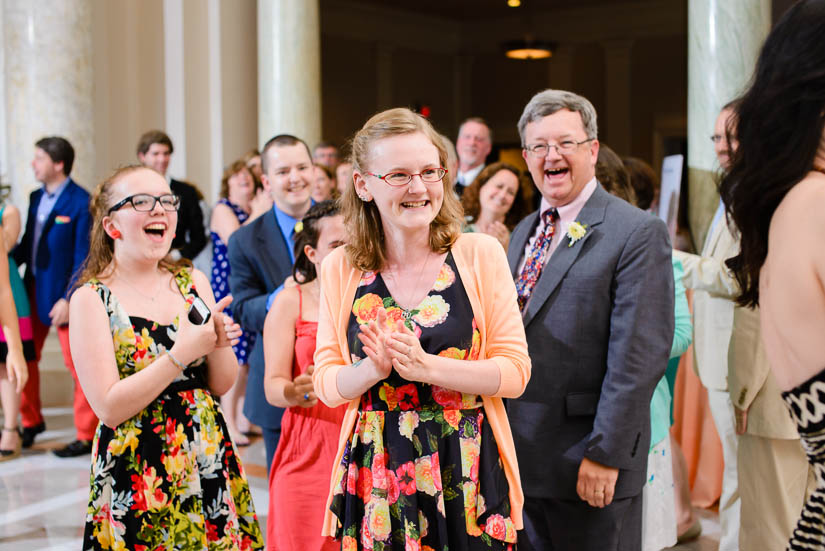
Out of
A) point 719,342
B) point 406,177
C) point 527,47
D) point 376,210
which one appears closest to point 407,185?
point 406,177

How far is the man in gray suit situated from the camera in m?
2.25

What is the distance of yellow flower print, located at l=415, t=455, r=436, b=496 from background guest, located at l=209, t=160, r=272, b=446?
3.71 m

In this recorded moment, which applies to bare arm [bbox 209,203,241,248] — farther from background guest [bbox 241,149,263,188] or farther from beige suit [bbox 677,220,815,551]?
beige suit [bbox 677,220,815,551]

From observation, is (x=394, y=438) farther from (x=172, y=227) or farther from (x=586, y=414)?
(x=172, y=227)

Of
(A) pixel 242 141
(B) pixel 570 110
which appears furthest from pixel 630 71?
(B) pixel 570 110

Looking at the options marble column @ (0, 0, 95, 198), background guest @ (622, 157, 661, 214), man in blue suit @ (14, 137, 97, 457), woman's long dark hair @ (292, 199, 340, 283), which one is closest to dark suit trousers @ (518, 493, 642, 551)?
woman's long dark hair @ (292, 199, 340, 283)

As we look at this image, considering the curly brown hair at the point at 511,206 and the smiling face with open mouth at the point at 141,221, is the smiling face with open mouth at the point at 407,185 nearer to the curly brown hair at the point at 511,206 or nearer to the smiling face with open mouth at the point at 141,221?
the smiling face with open mouth at the point at 141,221

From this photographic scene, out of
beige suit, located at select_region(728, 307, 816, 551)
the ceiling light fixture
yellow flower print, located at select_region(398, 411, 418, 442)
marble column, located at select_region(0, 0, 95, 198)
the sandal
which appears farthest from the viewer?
the ceiling light fixture

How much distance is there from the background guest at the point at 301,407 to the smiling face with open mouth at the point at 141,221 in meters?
0.44

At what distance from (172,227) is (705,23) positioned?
141 inches

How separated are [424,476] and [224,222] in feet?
13.5

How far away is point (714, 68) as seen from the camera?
4.77 m

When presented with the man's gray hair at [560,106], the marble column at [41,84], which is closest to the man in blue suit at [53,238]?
the marble column at [41,84]

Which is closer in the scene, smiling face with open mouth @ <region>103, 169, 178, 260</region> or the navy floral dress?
the navy floral dress
